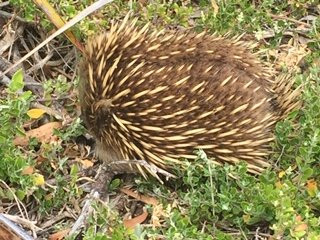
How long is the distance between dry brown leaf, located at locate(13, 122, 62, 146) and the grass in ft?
0.16

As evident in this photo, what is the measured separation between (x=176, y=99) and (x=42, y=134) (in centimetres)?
66

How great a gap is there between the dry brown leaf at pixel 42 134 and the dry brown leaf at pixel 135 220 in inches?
19.6

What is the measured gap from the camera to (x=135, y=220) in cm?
297

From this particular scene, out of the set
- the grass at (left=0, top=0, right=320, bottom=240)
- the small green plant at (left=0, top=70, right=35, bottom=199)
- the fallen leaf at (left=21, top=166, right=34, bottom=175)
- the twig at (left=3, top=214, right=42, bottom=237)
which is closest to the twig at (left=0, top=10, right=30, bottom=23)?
the grass at (left=0, top=0, right=320, bottom=240)

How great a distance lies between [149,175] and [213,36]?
648mm

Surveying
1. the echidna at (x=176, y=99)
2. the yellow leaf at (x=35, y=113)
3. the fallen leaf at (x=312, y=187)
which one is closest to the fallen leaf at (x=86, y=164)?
the echidna at (x=176, y=99)

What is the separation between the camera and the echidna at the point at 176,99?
2895 millimetres

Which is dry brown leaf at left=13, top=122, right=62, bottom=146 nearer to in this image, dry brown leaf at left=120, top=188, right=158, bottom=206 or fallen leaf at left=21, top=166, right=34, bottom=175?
fallen leaf at left=21, top=166, right=34, bottom=175

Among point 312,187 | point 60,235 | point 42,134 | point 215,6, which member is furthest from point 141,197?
point 215,6

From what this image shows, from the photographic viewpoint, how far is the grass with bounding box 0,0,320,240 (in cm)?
270

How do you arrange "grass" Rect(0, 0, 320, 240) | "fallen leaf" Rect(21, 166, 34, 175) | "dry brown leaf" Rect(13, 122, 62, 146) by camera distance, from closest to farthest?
"grass" Rect(0, 0, 320, 240) < "fallen leaf" Rect(21, 166, 34, 175) < "dry brown leaf" Rect(13, 122, 62, 146)

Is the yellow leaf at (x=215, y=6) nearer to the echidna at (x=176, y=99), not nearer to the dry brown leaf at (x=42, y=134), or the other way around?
the echidna at (x=176, y=99)

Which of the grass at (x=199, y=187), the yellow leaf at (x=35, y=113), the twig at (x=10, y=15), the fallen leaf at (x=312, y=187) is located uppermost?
the twig at (x=10, y=15)

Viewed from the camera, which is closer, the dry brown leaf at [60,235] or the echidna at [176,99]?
the dry brown leaf at [60,235]
